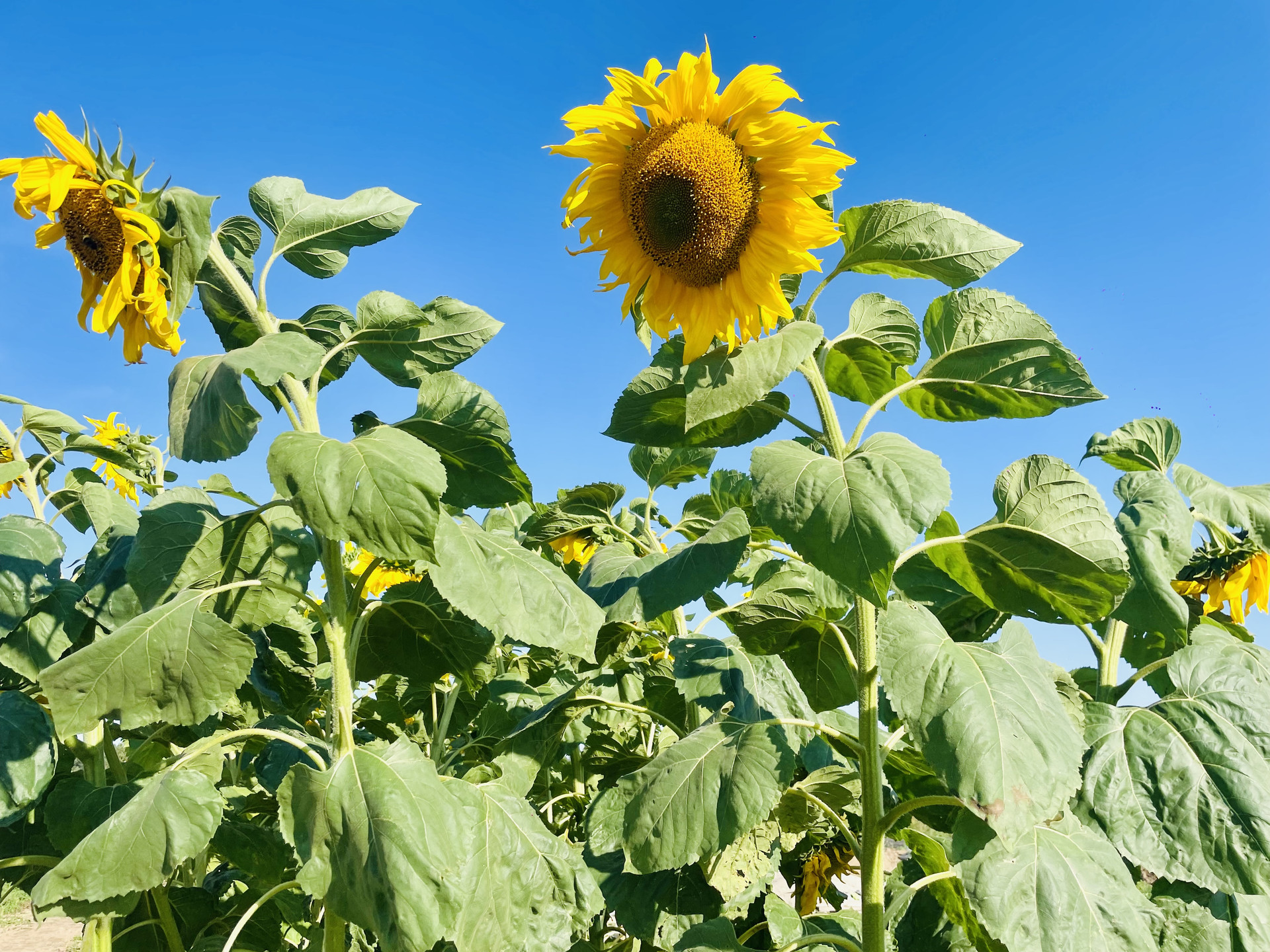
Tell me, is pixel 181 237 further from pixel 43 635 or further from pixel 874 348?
pixel 874 348

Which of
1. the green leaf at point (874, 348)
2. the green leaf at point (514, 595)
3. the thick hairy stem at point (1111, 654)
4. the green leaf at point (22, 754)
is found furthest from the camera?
the thick hairy stem at point (1111, 654)

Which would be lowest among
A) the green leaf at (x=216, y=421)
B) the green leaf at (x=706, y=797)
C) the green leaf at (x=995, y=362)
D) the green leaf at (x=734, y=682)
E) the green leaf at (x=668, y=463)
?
the green leaf at (x=706, y=797)

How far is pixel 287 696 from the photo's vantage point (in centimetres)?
320

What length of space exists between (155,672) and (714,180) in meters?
1.57

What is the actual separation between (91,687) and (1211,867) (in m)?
2.33

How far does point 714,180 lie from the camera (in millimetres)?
1940

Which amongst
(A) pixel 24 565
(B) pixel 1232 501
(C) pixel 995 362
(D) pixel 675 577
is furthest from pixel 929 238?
(A) pixel 24 565

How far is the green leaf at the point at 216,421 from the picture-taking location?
178 cm

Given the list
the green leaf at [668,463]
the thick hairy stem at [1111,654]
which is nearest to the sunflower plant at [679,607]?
the thick hairy stem at [1111,654]

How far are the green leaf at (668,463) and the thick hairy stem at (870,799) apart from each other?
4.82 ft

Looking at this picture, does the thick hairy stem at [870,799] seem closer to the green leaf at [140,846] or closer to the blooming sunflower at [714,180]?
the blooming sunflower at [714,180]

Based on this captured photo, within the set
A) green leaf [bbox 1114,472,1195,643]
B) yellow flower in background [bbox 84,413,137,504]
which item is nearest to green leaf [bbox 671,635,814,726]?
green leaf [bbox 1114,472,1195,643]

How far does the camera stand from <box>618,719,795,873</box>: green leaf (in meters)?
1.81

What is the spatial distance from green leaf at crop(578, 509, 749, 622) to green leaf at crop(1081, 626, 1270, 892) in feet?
2.99
